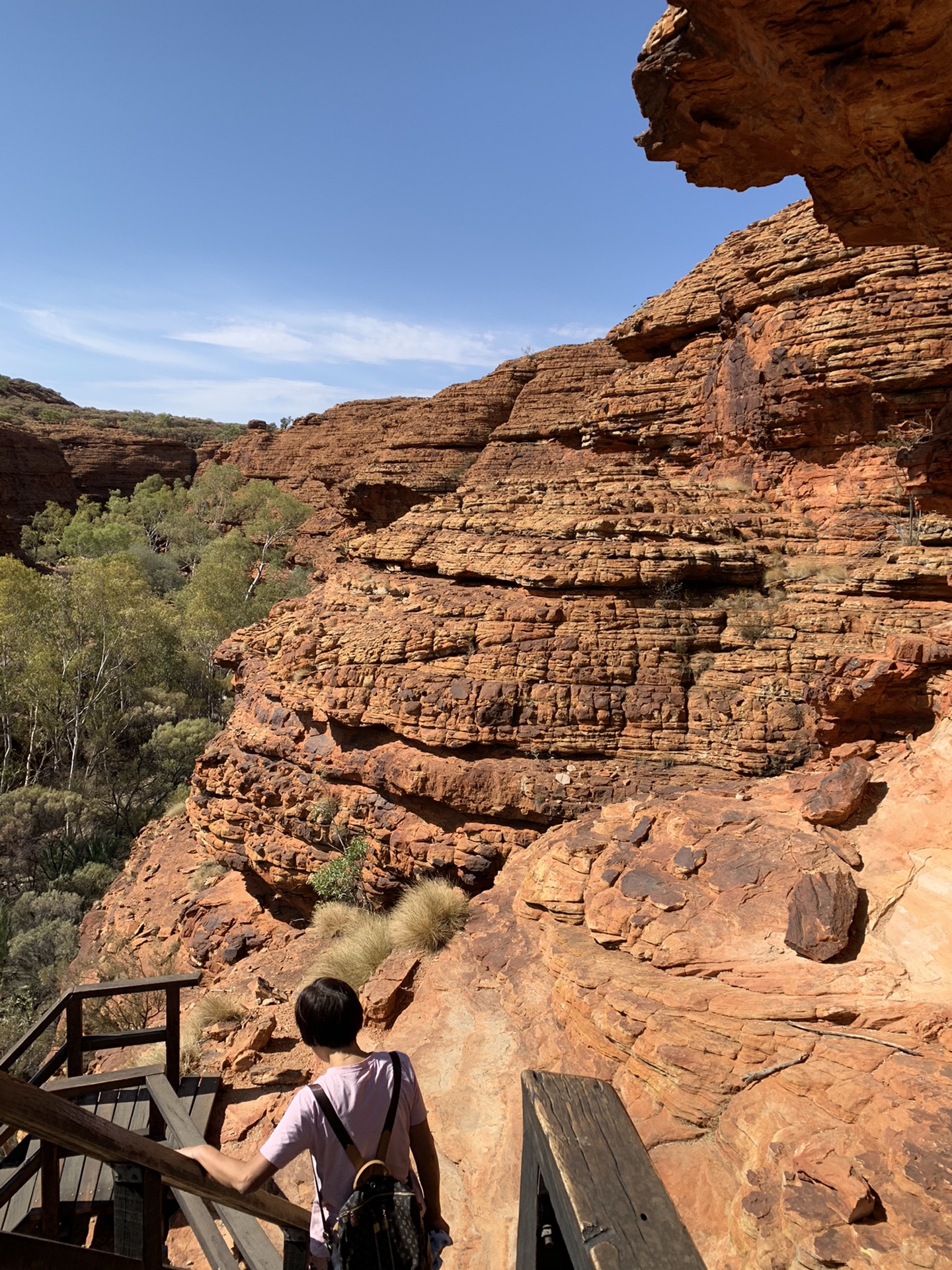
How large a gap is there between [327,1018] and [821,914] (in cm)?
371

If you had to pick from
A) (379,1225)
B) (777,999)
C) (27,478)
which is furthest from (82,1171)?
(27,478)

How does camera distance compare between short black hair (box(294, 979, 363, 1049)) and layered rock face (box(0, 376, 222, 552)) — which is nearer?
short black hair (box(294, 979, 363, 1049))

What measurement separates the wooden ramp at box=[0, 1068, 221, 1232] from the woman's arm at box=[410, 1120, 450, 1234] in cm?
218

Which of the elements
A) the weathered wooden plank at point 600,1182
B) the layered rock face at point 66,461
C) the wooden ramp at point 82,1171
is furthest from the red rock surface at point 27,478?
the weathered wooden plank at point 600,1182

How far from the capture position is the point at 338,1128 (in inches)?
91.0

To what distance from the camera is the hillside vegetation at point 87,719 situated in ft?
46.3

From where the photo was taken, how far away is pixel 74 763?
20.2m

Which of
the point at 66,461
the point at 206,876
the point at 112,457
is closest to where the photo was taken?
the point at 206,876

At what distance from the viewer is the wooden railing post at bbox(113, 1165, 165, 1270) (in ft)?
6.35

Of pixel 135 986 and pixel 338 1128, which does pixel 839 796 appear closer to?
pixel 338 1128

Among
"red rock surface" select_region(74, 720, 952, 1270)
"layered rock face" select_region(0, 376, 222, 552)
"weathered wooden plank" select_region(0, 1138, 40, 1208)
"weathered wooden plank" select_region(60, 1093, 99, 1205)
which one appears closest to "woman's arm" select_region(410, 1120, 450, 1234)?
"red rock surface" select_region(74, 720, 952, 1270)

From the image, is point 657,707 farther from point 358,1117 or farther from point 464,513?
point 358,1117

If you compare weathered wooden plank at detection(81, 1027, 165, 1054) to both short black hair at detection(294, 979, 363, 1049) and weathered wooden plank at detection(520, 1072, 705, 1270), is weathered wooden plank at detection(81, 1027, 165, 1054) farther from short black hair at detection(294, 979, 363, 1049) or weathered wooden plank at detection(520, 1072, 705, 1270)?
weathered wooden plank at detection(520, 1072, 705, 1270)

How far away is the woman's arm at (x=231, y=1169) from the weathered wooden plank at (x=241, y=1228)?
0.78m
